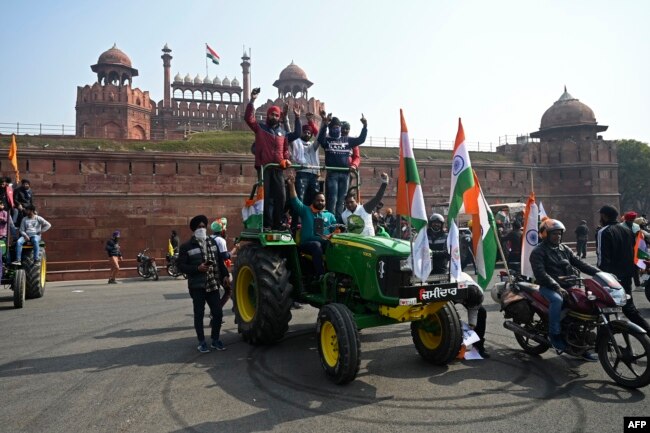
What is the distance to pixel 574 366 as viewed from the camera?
5312 mm

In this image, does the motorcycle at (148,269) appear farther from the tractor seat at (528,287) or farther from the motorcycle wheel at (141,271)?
the tractor seat at (528,287)

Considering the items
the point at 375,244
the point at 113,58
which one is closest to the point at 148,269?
the point at 375,244

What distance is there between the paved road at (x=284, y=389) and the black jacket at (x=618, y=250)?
5.72 feet

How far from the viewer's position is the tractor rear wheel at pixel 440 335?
519cm

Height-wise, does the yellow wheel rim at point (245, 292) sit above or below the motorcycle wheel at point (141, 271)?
above

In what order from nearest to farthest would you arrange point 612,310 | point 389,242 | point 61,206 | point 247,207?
point 612,310
point 389,242
point 247,207
point 61,206

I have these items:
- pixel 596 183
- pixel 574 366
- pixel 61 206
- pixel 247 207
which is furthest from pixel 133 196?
pixel 596 183

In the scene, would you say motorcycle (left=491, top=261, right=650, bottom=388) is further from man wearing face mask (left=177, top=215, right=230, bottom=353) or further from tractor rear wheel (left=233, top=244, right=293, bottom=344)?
man wearing face mask (left=177, top=215, right=230, bottom=353)

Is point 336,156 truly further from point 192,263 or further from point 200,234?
point 192,263

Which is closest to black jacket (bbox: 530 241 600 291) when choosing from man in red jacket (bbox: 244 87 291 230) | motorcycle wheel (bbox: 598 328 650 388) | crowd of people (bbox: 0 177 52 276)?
motorcycle wheel (bbox: 598 328 650 388)

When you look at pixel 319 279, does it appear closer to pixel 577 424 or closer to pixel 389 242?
pixel 389 242

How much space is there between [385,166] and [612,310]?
24921 millimetres

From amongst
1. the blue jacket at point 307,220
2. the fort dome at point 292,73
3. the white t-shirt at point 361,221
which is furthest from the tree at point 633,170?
the blue jacket at point 307,220

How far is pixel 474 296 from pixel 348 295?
1626 mm
